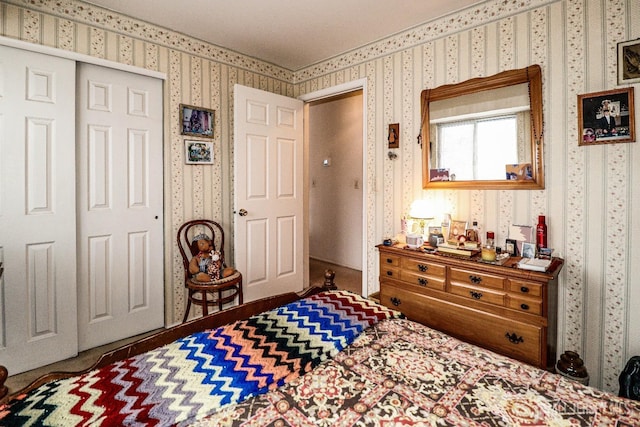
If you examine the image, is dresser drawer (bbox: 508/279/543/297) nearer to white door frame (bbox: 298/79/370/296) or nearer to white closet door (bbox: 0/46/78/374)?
white door frame (bbox: 298/79/370/296)

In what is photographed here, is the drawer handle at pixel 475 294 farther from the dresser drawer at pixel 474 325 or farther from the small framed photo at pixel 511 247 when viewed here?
the small framed photo at pixel 511 247

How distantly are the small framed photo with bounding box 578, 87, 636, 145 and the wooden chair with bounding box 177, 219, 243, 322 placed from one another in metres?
2.76

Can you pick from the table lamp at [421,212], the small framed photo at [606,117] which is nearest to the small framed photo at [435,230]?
the table lamp at [421,212]

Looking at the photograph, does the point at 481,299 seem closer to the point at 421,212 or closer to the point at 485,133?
the point at 421,212

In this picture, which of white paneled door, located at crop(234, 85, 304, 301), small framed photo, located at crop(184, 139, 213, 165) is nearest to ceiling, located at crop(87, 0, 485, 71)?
white paneled door, located at crop(234, 85, 304, 301)

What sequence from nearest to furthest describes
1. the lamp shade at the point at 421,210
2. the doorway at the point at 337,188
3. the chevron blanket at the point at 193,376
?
1. the chevron blanket at the point at 193,376
2. the lamp shade at the point at 421,210
3. the doorway at the point at 337,188

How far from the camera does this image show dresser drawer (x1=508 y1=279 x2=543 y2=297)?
1.91m

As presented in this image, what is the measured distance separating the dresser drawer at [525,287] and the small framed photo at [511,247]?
1.23ft

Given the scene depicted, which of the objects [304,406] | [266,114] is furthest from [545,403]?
[266,114]

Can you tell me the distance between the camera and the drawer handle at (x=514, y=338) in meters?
1.99

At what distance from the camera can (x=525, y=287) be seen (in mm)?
1957

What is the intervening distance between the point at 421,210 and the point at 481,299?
2.66 feet

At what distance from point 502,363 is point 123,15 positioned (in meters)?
3.45

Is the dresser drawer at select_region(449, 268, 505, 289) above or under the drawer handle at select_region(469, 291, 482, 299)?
above
